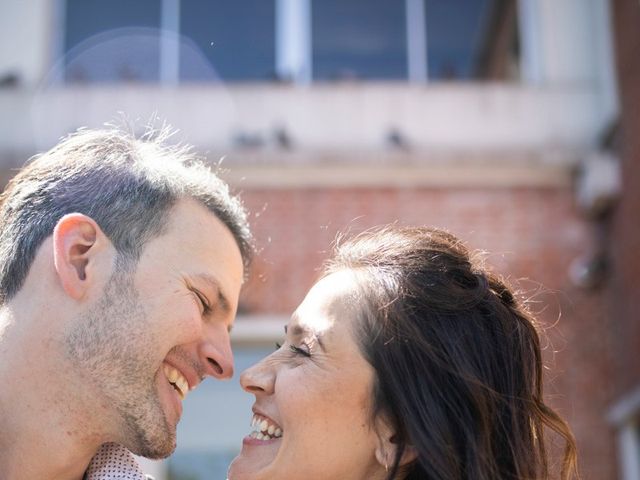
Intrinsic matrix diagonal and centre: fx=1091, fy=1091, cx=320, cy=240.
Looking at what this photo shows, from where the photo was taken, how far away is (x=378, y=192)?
7.86 meters

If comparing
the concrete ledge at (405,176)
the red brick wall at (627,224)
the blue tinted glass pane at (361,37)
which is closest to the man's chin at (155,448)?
the red brick wall at (627,224)

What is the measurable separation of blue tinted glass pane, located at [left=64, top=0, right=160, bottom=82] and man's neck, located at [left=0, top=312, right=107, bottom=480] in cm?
587

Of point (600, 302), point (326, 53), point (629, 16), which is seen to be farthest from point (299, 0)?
point (600, 302)

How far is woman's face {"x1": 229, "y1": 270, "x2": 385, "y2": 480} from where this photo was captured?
8.37ft

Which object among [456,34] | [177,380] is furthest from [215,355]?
[456,34]

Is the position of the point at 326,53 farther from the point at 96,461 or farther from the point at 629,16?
the point at 96,461

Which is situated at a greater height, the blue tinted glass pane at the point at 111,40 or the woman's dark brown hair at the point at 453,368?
the blue tinted glass pane at the point at 111,40

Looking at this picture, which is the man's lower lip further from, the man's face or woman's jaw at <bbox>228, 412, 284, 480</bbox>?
the man's face

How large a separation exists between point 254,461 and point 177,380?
43cm

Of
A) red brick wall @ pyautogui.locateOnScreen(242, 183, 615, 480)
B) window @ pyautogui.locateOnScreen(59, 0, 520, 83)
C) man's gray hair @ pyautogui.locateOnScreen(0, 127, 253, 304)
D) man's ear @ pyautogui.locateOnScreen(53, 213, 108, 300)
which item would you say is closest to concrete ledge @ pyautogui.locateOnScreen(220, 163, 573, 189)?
red brick wall @ pyautogui.locateOnScreen(242, 183, 615, 480)

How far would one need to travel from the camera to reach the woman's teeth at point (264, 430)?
8.68 feet

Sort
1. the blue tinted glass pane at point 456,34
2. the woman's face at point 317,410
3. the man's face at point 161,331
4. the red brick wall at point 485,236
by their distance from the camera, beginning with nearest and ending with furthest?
the woman's face at point 317,410 → the man's face at point 161,331 → the red brick wall at point 485,236 → the blue tinted glass pane at point 456,34

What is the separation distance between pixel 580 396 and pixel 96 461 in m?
5.37

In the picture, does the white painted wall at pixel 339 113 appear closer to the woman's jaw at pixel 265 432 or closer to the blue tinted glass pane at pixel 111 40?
the blue tinted glass pane at pixel 111 40
